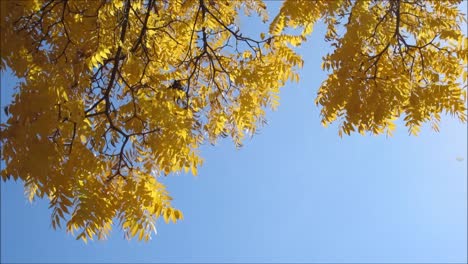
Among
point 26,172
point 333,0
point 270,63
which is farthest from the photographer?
point 270,63

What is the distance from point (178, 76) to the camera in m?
5.57

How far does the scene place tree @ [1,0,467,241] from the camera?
3822 mm

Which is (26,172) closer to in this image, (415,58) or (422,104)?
(422,104)

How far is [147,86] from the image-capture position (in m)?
4.72

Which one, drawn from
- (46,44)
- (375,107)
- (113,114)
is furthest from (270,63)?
(46,44)

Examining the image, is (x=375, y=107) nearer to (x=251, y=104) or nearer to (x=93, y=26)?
(x=251, y=104)

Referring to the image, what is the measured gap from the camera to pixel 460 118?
4.71 m

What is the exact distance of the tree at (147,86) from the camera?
3.82 metres

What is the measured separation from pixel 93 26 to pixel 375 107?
2.42 metres

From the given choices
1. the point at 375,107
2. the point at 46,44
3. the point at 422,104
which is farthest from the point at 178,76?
the point at 422,104

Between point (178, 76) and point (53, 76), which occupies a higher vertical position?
point (178, 76)

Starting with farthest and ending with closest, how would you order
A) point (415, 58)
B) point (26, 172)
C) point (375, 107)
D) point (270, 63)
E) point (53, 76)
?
point (270, 63), point (415, 58), point (375, 107), point (53, 76), point (26, 172)

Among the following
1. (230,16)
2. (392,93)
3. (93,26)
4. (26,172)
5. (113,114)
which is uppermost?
(230,16)

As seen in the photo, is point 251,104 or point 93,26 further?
point 251,104
